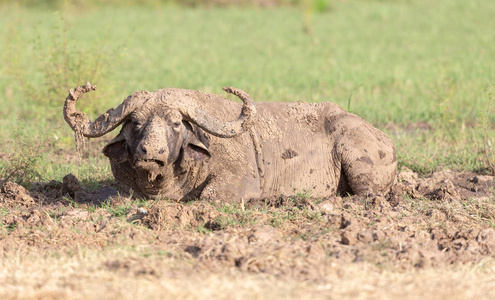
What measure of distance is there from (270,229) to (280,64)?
934 centimetres

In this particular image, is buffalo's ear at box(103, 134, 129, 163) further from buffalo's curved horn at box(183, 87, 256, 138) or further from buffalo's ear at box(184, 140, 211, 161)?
buffalo's curved horn at box(183, 87, 256, 138)

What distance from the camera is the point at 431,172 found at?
7.86 metres

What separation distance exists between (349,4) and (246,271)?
68.5ft

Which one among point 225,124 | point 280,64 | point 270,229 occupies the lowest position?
point 270,229

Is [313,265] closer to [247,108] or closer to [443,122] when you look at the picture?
[247,108]

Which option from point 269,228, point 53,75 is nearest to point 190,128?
point 269,228

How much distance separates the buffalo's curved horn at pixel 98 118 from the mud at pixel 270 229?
0.68 metres

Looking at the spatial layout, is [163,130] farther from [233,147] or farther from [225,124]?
[233,147]

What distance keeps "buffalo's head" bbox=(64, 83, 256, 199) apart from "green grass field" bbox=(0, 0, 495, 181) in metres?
1.13

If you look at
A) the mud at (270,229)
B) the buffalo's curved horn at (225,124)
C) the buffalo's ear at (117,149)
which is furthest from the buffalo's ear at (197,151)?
the buffalo's ear at (117,149)

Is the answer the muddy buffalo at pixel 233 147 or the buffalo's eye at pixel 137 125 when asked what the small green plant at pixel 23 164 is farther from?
the buffalo's eye at pixel 137 125

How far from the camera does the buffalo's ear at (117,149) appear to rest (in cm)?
610

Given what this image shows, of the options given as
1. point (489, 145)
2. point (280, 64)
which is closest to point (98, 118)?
point (489, 145)

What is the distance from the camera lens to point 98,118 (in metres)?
6.14
